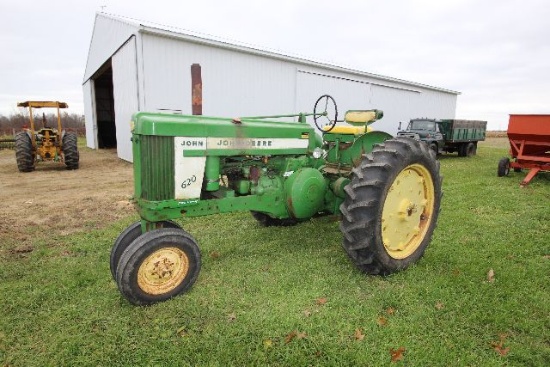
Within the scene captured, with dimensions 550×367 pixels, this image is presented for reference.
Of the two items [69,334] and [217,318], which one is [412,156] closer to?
[217,318]

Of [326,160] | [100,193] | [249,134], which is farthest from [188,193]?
[100,193]

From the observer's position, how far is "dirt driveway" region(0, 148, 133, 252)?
16.0 ft

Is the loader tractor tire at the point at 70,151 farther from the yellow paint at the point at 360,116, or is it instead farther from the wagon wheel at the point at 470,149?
the wagon wheel at the point at 470,149

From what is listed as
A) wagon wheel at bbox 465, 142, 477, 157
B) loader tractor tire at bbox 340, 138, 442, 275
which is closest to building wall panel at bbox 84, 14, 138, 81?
loader tractor tire at bbox 340, 138, 442, 275

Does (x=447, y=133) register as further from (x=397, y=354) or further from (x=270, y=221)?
(x=397, y=354)

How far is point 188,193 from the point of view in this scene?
9.85 feet

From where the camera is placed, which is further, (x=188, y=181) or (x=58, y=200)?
(x=58, y=200)

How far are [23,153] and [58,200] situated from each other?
4.67 metres

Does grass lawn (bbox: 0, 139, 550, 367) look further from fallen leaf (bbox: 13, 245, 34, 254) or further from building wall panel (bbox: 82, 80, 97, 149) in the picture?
building wall panel (bbox: 82, 80, 97, 149)

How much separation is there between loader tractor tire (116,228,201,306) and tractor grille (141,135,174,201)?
32 centimetres

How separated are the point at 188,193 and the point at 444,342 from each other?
2193mm

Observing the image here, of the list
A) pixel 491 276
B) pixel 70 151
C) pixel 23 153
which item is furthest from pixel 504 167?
pixel 23 153

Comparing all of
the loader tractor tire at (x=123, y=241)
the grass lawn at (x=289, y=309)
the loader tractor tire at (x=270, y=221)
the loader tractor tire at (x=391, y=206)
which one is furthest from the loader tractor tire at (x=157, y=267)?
the loader tractor tire at (x=270, y=221)

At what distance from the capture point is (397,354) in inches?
88.9
